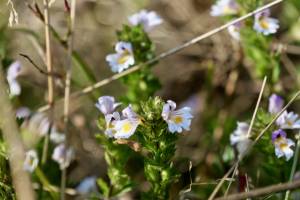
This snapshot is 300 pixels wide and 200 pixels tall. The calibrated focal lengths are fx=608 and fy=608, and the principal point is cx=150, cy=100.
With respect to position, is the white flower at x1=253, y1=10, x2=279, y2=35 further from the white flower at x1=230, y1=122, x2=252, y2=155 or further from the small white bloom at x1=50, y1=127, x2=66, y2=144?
the small white bloom at x1=50, y1=127, x2=66, y2=144

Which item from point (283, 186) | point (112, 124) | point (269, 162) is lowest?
point (269, 162)

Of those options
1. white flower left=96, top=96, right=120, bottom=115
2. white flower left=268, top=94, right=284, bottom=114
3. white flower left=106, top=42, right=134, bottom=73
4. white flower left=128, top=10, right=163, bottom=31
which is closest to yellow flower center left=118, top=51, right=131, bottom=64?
white flower left=106, top=42, right=134, bottom=73

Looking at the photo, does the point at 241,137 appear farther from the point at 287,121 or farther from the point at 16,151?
the point at 16,151

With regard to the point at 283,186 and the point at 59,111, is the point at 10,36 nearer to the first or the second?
the point at 59,111

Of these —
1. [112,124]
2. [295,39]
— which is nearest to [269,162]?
[112,124]

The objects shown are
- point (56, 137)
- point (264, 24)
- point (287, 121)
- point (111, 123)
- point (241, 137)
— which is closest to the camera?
point (111, 123)

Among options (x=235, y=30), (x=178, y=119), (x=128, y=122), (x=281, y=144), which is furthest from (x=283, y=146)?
(x=235, y=30)

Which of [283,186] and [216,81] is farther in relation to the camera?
[216,81]

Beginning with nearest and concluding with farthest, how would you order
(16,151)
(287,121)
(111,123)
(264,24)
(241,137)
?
(16,151) < (111,123) < (287,121) < (241,137) < (264,24)
